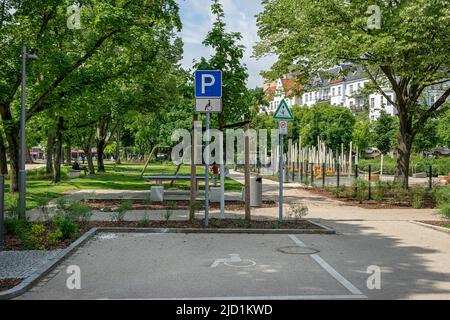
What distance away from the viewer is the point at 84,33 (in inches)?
851

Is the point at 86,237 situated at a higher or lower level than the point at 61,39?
lower

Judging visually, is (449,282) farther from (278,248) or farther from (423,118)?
(423,118)

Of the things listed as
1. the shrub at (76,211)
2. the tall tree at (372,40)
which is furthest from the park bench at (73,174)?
the shrub at (76,211)

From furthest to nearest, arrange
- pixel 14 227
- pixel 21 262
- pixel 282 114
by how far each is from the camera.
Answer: pixel 282 114
pixel 14 227
pixel 21 262

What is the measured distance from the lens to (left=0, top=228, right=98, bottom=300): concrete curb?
19.4 ft

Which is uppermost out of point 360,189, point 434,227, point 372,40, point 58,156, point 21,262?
point 372,40

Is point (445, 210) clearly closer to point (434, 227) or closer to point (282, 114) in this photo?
point (434, 227)

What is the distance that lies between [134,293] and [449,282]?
4.16m

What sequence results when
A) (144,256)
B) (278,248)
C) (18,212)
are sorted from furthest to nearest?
(18,212) < (278,248) < (144,256)

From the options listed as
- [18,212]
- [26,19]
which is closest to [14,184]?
[26,19]

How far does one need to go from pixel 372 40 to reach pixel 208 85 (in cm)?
862

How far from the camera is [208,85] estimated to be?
444 inches

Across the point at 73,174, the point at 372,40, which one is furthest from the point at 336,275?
the point at 73,174

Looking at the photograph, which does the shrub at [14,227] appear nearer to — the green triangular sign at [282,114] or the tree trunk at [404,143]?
the green triangular sign at [282,114]
